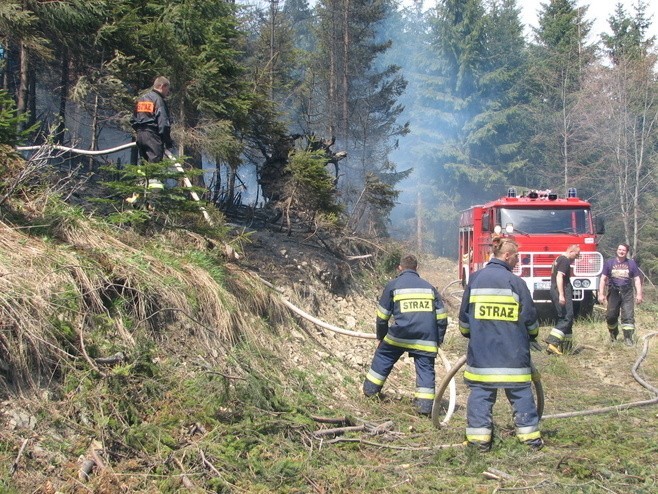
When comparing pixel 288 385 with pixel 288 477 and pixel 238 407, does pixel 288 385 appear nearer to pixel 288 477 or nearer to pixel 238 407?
pixel 238 407

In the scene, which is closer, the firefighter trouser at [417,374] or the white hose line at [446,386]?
the white hose line at [446,386]

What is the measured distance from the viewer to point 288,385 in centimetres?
615

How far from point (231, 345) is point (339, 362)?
2018mm

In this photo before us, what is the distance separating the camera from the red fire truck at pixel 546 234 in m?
11.8

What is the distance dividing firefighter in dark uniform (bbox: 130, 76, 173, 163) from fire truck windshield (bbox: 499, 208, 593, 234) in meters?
7.38

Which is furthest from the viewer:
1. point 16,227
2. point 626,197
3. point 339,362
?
point 626,197

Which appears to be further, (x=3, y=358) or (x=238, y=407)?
(x=238, y=407)

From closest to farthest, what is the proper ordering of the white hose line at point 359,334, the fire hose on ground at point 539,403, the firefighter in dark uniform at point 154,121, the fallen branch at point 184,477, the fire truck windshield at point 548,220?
the fallen branch at point 184,477 → the fire hose on ground at point 539,403 → the white hose line at point 359,334 → the firefighter in dark uniform at point 154,121 → the fire truck windshield at point 548,220

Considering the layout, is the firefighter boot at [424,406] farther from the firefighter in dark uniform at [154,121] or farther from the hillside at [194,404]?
the firefighter in dark uniform at [154,121]

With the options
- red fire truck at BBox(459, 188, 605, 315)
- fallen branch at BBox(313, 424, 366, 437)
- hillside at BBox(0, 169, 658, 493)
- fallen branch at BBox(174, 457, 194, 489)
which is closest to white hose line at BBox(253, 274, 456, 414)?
hillside at BBox(0, 169, 658, 493)

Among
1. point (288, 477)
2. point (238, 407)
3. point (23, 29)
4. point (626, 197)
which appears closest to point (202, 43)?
point (23, 29)

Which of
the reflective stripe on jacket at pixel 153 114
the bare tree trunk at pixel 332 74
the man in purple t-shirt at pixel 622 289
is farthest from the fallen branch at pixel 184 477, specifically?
the bare tree trunk at pixel 332 74

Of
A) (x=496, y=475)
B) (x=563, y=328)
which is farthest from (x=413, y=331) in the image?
(x=563, y=328)

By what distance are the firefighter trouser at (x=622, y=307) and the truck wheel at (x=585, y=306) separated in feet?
6.01
